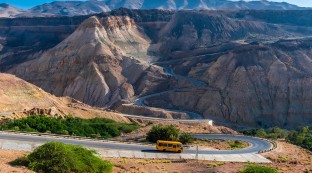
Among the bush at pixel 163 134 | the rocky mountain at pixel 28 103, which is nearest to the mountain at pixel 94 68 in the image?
the rocky mountain at pixel 28 103

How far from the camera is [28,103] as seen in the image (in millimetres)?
63250

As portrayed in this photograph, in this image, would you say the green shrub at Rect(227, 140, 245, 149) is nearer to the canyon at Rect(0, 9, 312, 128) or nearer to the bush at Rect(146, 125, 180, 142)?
the bush at Rect(146, 125, 180, 142)

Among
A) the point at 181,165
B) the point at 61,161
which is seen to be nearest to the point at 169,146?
the point at 181,165

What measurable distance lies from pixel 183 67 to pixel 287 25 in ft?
196

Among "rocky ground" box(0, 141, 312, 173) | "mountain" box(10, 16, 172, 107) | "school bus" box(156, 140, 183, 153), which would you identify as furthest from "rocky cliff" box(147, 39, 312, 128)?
"rocky ground" box(0, 141, 312, 173)

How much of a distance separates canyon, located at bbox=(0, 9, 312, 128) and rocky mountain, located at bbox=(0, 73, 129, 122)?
70.3ft

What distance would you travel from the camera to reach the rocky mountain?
57.6 meters

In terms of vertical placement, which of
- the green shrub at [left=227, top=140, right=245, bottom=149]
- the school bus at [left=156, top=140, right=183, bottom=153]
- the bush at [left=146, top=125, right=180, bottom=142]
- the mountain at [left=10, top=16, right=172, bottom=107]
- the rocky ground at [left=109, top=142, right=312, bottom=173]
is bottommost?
the rocky ground at [left=109, top=142, right=312, bottom=173]

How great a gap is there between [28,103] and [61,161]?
4251cm

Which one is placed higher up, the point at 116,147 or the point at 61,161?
the point at 61,161

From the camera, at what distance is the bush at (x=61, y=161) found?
22.7m

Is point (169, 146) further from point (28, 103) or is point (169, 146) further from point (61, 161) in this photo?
point (28, 103)

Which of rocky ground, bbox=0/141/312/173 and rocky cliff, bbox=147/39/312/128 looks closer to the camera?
rocky ground, bbox=0/141/312/173

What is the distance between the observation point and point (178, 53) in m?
125
